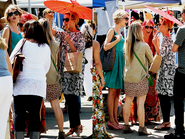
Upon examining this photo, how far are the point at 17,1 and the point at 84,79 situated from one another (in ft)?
4.88

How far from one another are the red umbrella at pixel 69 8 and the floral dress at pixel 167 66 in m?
1.68

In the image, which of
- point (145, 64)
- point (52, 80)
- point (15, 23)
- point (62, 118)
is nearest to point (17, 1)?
point (15, 23)

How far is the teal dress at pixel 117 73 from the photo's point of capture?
4.80 meters

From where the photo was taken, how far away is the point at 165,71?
502cm

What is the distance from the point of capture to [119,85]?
484 cm

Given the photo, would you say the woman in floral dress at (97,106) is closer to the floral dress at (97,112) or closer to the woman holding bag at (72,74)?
the floral dress at (97,112)

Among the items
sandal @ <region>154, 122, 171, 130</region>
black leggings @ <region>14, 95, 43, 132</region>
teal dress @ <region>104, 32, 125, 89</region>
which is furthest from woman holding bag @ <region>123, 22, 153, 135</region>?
black leggings @ <region>14, 95, 43, 132</region>

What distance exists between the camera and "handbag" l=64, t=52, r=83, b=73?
13.0 feet

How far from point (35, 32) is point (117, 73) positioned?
183cm

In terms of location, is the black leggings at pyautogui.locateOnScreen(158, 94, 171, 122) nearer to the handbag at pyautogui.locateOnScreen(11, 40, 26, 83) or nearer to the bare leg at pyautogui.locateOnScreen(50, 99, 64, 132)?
the bare leg at pyautogui.locateOnScreen(50, 99, 64, 132)

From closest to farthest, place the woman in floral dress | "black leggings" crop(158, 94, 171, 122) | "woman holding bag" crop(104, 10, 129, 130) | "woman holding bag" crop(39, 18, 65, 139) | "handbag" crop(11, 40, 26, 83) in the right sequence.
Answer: "handbag" crop(11, 40, 26, 83), "woman holding bag" crop(39, 18, 65, 139), the woman in floral dress, "woman holding bag" crop(104, 10, 129, 130), "black leggings" crop(158, 94, 171, 122)

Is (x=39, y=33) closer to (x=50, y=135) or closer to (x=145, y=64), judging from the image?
(x=50, y=135)

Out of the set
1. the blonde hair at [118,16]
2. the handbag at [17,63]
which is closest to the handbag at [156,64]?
the blonde hair at [118,16]

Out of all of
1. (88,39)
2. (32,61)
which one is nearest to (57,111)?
(32,61)
